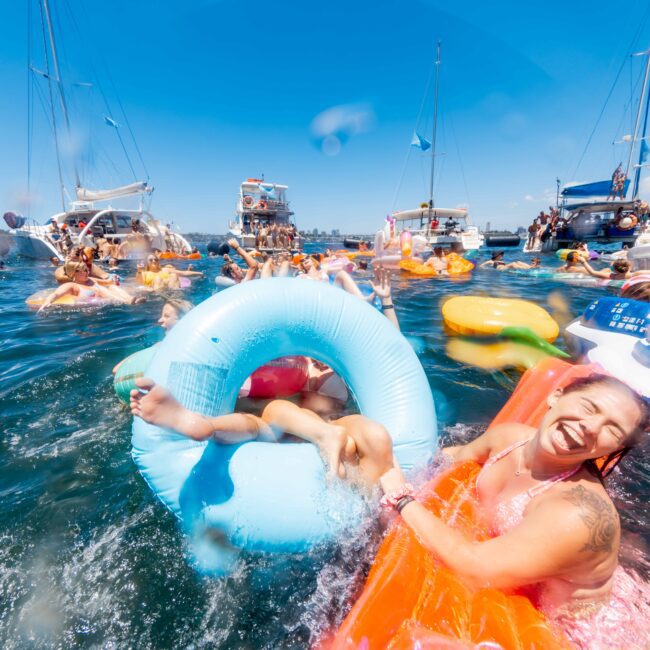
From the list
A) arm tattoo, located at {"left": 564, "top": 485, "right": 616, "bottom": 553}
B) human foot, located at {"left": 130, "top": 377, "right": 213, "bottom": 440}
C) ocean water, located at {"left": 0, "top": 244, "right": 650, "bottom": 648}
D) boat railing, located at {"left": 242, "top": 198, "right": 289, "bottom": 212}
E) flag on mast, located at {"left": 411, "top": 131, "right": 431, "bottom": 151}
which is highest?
flag on mast, located at {"left": 411, "top": 131, "right": 431, "bottom": 151}

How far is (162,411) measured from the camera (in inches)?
59.7

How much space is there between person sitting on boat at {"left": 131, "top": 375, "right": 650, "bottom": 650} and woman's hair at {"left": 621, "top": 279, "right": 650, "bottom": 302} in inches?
142

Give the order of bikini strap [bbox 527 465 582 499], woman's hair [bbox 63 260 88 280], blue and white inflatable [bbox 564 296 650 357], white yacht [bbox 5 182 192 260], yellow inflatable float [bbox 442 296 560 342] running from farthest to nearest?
white yacht [bbox 5 182 192 260], woman's hair [bbox 63 260 88 280], yellow inflatable float [bbox 442 296 560 342], blue and white inflatable [bbox 564 296 650 357], bikini strap [bbox 527 465 582 499]

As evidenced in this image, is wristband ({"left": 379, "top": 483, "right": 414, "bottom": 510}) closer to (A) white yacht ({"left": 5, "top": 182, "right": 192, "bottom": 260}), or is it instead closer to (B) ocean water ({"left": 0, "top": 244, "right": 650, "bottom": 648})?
(B) ocean water ({"left": 0, "top": 244, "right": 650, "bottom": 648})

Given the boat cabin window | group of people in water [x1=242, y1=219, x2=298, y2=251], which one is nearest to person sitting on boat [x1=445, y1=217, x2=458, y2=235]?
group of people in water [x1=242, y1=219, x2=298, y2=251]

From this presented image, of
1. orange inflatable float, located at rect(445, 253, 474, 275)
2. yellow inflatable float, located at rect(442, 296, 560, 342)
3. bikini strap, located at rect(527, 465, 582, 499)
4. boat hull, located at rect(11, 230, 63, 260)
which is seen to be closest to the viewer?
bikini strap, located at rect(527, 465, 582, 499)

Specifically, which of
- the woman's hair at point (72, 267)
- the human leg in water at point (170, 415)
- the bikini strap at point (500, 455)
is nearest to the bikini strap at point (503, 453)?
the bikini strap at point (500, 455)

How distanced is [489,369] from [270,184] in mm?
26344

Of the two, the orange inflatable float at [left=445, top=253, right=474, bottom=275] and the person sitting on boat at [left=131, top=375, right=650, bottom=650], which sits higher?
the orange inflatable float at [left=445, top=253, right=474, bottom=275]

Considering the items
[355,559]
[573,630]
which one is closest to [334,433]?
[355,559]

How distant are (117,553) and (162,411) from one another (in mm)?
1007

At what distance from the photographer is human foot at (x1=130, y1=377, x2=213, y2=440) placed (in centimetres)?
148

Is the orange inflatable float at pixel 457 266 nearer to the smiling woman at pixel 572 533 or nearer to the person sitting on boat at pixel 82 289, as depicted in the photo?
the person sitting on boat at pixel 82 289

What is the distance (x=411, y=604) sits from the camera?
1241 millimetres
